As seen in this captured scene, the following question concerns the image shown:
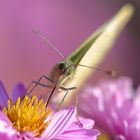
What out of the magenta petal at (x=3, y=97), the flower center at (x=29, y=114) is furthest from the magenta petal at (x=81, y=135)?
the magenta petal at (x=3, y=97)

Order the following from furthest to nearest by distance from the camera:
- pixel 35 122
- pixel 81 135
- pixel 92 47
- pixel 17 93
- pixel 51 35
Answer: pixel 51 35 → pixel 92 47 → pixel 17 93 → pixel 35 122 → pixel 81 135

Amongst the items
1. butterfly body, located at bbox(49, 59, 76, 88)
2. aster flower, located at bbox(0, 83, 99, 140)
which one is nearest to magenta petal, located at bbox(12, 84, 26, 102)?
aster flower, located at bbox(0, 83, 99, 140)

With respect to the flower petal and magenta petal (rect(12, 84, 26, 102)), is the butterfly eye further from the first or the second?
the flower petal

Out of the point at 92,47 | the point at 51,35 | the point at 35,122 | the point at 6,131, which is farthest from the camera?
the point at 51,35

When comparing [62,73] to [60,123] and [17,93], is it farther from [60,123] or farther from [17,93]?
[60,123]

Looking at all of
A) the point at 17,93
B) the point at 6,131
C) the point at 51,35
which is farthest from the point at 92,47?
the point at 51,35

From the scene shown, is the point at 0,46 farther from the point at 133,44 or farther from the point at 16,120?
the point at 16,120
